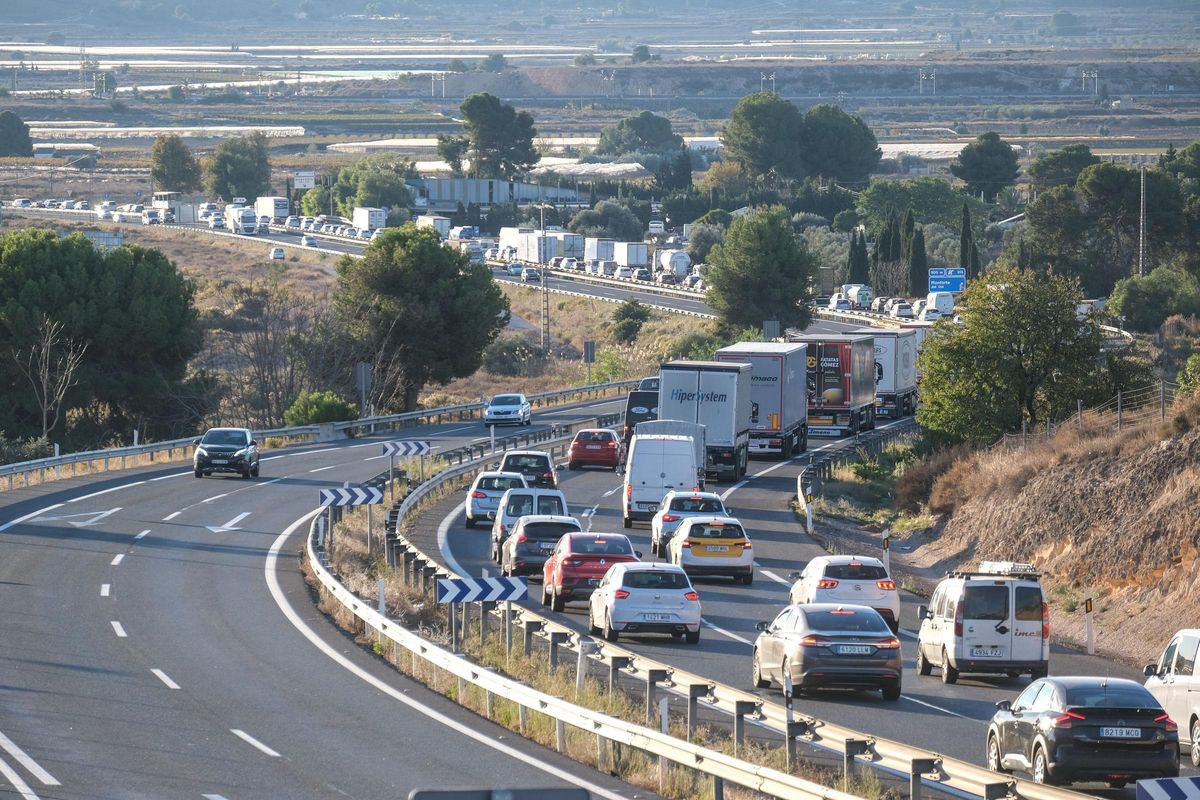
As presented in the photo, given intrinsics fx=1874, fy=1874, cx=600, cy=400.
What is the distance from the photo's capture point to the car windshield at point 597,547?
29406mm

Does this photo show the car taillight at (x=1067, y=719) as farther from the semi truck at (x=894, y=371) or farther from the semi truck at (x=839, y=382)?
the semi truck at (x=894, y=371)

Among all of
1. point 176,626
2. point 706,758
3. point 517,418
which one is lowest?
point 517,418

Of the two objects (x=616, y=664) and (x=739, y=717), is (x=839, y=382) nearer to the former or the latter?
(x=616, y=664)

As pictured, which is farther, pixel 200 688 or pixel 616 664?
pixel 200 688

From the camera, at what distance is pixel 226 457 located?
50.1 m

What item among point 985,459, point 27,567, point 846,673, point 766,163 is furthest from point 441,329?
point 766,163

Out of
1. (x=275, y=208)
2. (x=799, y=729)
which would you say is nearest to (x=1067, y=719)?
(x=799, y=729)

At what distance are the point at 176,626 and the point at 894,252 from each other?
10979 centimetres

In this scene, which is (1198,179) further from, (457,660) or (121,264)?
(457,660)

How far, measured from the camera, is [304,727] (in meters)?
19.1

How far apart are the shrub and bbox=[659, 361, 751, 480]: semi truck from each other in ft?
63.8

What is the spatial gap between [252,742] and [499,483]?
23.9m

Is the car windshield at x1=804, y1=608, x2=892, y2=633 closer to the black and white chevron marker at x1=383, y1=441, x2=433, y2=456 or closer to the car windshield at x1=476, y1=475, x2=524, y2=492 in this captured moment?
the car windshield at x1=476, y1=475, x2=524, y2=492


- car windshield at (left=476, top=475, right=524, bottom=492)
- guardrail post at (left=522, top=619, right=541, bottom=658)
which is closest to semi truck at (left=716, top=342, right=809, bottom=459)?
car windshield at (left=476, top=475, right=524, bottom=492)
